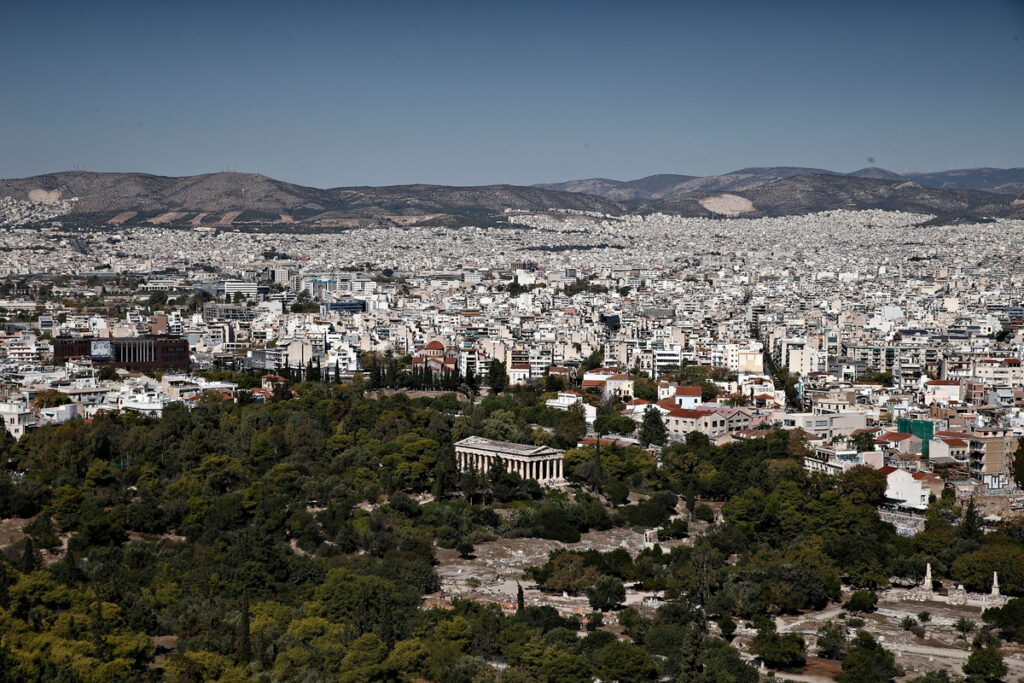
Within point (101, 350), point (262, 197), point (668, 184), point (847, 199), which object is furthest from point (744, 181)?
point (101, 350)

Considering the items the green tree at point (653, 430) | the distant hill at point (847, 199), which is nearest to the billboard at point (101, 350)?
the green tree at point (653, 430)

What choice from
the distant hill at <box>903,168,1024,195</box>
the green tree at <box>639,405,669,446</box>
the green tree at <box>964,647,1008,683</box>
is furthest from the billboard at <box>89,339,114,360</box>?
the distant hill at <box>903,168,1024,195</box>

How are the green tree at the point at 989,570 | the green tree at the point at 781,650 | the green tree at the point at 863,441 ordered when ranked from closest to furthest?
the green tree at the point at 781,650 → the green tree at the point at 989,570 → the green tree at the point at 863,441

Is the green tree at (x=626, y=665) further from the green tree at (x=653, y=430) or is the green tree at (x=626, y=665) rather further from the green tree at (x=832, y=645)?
the green tree at (x=653, y=430)

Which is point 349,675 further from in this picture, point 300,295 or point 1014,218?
point 1014,218

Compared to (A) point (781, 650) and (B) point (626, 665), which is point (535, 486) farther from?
(B) point (626, 665)

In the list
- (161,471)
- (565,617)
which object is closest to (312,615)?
(565,617)
